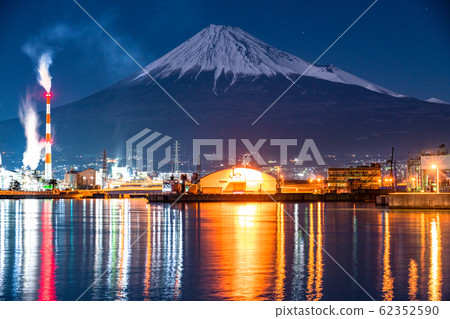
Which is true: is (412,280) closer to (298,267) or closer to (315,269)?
(315,269)

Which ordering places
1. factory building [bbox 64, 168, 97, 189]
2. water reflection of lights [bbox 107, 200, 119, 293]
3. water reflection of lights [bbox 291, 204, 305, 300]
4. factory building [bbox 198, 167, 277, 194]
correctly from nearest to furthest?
water reflection of lights [bbox 291, 204, 305, 300]
water reflection of lights [bbox 107, 200, 119, 293]
factory building [bbox 198, 167, 277, 194]
factory building [bbox 64, 168, 97, 189]

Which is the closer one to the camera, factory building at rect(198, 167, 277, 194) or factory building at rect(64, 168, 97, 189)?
factory building at rect(198, 167, 277, 194)

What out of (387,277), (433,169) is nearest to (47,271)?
(387,277)

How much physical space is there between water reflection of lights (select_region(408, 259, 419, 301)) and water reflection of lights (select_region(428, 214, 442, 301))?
13.0 inches

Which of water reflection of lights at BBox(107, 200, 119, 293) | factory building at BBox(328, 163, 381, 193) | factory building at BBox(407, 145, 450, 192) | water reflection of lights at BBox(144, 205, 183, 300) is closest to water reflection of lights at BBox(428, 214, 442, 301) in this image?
water reflection of lights at BBox(144, 205, 183, 300)

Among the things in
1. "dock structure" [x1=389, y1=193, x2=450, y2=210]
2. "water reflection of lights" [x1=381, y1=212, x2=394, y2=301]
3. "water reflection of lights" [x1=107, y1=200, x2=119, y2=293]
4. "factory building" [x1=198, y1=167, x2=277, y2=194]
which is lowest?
"water reflection of lights" [x1=381, y1=212, x2=394, y2=301]

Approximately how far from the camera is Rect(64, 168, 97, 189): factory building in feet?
Result: 451

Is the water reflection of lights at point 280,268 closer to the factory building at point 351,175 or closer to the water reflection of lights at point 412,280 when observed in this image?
the water reflection of lights at point 412,280

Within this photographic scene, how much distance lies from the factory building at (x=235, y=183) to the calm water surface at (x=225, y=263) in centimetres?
5838

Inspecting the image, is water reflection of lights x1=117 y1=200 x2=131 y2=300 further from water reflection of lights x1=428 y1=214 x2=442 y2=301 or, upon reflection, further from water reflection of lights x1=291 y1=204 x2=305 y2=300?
water reflection of lights x1=428 y1=214 x2=442 y2=301

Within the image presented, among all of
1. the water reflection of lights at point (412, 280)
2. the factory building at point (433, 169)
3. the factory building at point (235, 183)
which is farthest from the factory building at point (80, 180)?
the water reflection of lights at point (412, 280)

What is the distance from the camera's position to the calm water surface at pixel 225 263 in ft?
52.4

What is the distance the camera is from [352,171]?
13388 centimetres
